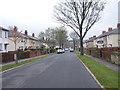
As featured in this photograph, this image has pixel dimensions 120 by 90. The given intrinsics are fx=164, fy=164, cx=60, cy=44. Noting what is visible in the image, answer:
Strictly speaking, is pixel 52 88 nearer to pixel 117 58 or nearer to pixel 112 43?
pixel 117 58

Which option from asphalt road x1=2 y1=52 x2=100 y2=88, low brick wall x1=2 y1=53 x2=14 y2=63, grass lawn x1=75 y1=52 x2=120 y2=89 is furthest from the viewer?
low brick wall x1=2 y1=53 x2=14 y2=63

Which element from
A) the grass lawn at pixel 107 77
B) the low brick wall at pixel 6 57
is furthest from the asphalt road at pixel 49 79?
the low brick wall at pixel 6 57

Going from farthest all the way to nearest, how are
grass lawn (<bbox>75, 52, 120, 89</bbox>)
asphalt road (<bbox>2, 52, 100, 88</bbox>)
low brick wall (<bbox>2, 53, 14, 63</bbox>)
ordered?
low brick wall (<bbox>2, 53, 14, 63</bbox>)
asphalt road (<bbox>2, 52, 100, 88</bbox>)
grass lawn (<bbox>75, 52, 120, 89</bbox>)

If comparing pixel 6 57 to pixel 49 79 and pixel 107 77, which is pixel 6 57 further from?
pixel 107 77

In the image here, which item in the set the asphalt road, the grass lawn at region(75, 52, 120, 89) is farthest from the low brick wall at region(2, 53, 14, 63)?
the grass lawn at region(75, 52, 120, 89)

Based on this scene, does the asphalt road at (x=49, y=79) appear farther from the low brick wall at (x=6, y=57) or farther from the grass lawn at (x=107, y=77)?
the low brick wall at (x=6, y=57)

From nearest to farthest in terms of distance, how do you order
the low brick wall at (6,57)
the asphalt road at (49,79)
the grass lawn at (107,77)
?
the grass lawn at (107,77), the asphalt road at (49,79), the low brick wall at (6,57)

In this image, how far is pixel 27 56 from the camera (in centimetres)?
3300

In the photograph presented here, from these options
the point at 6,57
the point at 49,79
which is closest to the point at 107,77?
the point at 49,79

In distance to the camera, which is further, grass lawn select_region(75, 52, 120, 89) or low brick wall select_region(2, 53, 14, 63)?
low brick wall select_region(2, 53, 14, 63)

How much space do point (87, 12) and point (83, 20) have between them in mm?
1972

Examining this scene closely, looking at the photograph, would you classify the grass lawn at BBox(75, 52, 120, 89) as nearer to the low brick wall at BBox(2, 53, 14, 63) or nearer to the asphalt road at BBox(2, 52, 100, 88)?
the asphalt road at BBox(2, 52, 100, 88)

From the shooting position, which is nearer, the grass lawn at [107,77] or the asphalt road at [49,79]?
the grass lawn at [107,77]

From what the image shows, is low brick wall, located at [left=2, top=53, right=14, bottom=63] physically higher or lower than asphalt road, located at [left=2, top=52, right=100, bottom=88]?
higher
